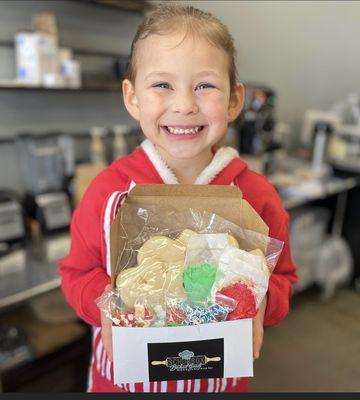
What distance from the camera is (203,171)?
2.27 ft

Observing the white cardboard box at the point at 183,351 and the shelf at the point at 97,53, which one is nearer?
the white cardboard box at the point at 183,351

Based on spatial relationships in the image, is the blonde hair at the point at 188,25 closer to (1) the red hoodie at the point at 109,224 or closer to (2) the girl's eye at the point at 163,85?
(2) the girl's eye at the point at 163,85

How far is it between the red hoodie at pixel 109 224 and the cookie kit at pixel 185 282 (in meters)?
0.12

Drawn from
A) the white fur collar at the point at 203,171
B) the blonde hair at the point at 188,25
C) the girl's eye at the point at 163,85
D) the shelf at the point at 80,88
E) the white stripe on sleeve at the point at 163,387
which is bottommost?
the white stripe on sleeve at the point at 163,387

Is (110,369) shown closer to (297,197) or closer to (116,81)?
(116,81)

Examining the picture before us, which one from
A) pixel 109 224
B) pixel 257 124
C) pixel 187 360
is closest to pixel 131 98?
pixel 109 224

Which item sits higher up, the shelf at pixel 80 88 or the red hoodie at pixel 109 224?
the shelf at pixel 80 88

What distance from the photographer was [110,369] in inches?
28.1

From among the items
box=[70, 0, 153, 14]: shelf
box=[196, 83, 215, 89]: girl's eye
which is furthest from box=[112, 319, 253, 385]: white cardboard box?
box=[70, 0, 153, 14]: shelf

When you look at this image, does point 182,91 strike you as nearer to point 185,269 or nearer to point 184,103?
point 184,103

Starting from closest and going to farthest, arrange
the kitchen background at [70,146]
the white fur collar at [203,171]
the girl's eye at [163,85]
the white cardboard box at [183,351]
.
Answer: the white cardboard box at [183,351]
the girl's eye at [163,85]
the white fur collar at [203,171]
the kitchen background at [70,146]

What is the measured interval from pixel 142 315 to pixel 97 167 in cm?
112

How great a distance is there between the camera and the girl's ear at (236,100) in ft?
2.17

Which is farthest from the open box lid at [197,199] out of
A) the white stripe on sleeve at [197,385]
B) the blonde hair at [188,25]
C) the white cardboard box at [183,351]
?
the white stripe on sleeve at [197,385]
